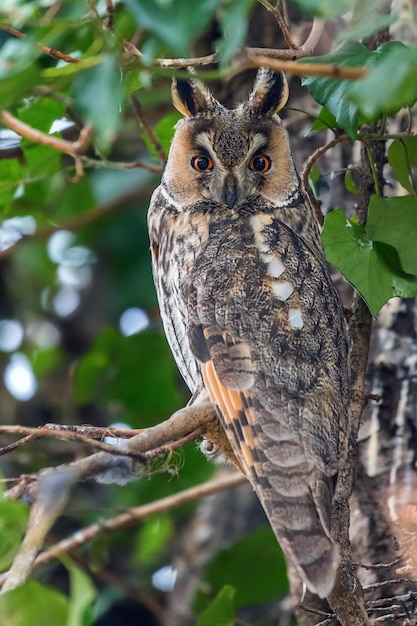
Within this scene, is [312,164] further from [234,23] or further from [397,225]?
[234,23]

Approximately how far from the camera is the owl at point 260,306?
1.74 meters

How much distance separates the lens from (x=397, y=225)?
1789 mm

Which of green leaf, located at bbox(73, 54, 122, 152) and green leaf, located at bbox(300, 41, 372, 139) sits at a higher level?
green leaf, located at bbox(300, 41, 372, 139)

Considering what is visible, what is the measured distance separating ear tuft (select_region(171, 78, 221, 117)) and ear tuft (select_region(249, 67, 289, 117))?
0.34ft

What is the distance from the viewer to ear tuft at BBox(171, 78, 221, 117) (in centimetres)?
218

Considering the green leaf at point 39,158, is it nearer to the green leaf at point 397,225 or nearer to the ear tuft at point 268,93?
the ear tuft at point 268,93

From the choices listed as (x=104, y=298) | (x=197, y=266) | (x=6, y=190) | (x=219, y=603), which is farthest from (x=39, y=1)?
(x=104, y=298)

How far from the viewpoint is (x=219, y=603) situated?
215 cm

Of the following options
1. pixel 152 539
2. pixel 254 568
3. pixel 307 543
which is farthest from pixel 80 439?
pixel 152 539

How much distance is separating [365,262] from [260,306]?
270 millimetres

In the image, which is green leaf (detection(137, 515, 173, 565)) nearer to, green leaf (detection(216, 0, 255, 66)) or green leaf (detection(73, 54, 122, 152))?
green leaf (detection(73, 54, 122, 152))

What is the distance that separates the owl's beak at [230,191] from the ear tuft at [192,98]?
19cm

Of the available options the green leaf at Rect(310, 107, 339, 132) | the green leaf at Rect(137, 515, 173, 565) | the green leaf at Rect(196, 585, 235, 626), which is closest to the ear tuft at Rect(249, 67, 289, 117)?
the green leaf at Rect(310, 107, 339, 132)

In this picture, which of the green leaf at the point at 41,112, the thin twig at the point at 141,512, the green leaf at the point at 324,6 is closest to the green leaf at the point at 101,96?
the green leaf at the point at 324,6
